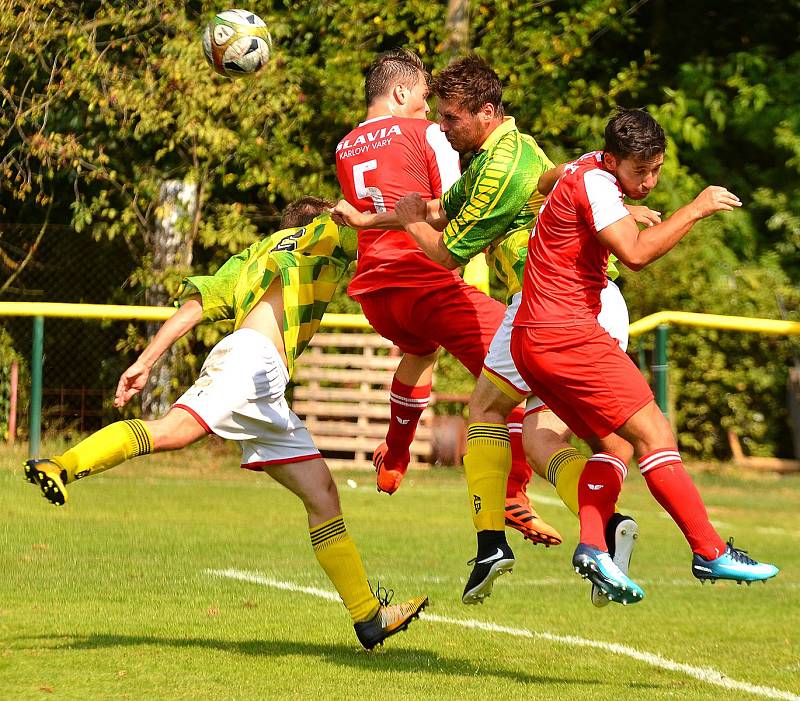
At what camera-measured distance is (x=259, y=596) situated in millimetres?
8102

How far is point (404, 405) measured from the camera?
7.69 m

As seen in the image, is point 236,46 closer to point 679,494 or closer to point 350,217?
point 350,217

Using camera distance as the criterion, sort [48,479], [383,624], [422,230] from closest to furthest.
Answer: [48,479]
[422,230]
[383,624]

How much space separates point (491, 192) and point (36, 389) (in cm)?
822

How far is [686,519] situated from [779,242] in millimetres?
13233

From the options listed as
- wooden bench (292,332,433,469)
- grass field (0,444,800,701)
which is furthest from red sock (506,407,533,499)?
wooden bench (292,332,433,469)

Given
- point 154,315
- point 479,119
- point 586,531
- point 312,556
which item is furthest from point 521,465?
point 154,315

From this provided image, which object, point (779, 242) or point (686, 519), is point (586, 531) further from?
point (779, 242)

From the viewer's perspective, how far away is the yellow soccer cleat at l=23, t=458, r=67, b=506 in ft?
18.2

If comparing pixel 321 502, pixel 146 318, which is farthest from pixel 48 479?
pixel 146 318

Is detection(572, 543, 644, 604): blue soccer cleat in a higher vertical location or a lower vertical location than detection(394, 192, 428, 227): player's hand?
lower

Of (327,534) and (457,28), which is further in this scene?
(457,28)

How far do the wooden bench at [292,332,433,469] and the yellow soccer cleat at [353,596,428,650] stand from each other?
8.27m

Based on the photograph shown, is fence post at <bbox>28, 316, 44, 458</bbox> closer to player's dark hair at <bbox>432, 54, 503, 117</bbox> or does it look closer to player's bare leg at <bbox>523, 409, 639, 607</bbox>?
player's bare leg at <bbox>523, 409, 639, 607</bbox>
